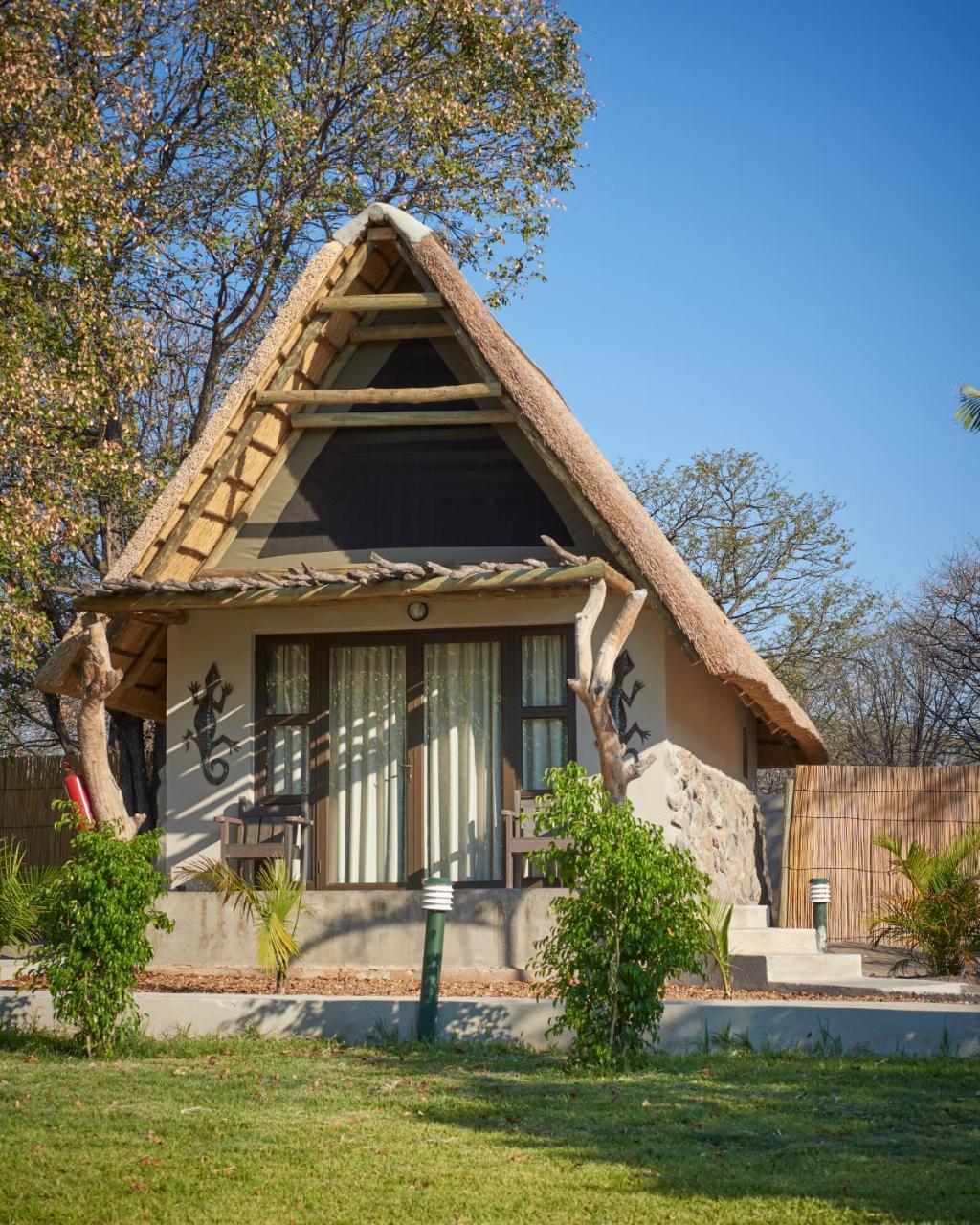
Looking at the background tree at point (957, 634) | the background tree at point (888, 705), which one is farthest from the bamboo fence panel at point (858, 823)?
the background tree at point (888, 705)

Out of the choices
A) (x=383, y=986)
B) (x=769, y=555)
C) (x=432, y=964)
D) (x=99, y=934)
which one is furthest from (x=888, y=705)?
(x=99, y=934)

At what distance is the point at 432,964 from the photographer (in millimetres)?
7348

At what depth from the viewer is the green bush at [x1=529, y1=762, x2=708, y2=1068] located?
6500 mm

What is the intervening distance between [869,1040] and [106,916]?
3.77m

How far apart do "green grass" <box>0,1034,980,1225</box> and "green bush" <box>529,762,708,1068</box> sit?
0.82 feet

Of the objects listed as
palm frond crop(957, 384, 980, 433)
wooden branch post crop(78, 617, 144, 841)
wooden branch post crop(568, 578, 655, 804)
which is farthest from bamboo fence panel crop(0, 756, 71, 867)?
palm frond crop(957, 384, 980, 433)

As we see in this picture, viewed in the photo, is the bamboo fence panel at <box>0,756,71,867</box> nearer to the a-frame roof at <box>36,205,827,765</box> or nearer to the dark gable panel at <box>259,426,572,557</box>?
the a-frame roof at <box>36,205,827,765</box>

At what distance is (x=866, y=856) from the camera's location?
42.7 feet

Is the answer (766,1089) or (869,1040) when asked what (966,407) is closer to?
(869,1040)

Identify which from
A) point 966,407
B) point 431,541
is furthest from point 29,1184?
point 966,407

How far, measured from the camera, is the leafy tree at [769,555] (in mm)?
24219

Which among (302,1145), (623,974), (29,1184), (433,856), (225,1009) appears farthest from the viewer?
(433,856)

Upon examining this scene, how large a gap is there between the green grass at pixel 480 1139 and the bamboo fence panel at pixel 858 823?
21.3ft

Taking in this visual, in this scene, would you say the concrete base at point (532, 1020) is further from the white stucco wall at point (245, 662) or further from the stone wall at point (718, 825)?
the white stucco wall at point (245, 662)
